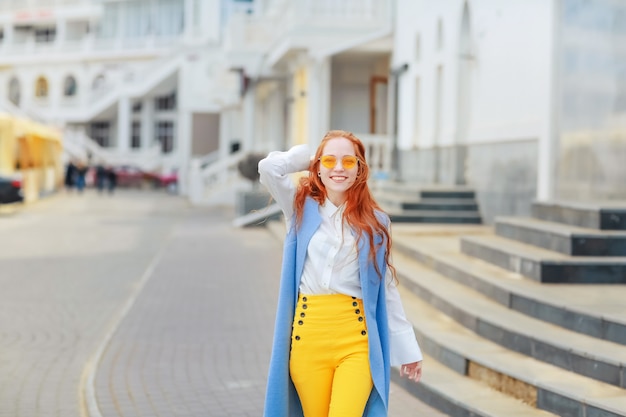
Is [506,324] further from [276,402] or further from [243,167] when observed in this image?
[243,167]

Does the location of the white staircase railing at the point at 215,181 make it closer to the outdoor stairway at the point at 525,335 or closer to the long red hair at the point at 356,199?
the outdoor stairway at the point at 525,335

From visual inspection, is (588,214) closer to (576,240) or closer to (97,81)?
(576,240)

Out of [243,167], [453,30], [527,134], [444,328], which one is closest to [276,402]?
[444,328]

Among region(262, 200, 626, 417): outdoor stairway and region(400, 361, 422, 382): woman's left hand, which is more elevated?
region(400, 361, 422, 382): woman's left hand

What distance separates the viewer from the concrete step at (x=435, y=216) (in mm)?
15062

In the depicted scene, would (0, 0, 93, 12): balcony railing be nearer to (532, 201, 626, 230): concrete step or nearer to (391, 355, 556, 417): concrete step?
(532, 201, 626, 230): concrete step

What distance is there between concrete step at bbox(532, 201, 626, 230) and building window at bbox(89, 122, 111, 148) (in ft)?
171

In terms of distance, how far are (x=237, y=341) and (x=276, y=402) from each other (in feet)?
16.9

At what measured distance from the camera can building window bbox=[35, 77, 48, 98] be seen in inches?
2522

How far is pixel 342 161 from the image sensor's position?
3.88 m

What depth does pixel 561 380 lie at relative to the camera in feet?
18.8

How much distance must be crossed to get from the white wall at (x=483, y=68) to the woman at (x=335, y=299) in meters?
8.40

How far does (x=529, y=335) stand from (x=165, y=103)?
1995 inches

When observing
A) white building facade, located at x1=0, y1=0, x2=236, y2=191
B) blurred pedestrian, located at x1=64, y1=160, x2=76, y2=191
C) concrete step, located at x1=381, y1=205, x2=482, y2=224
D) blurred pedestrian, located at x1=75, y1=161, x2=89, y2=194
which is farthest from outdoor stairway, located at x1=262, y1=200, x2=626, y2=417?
blurred pedestrian, located at x1=64, y1=160, x2=76, y2=191
